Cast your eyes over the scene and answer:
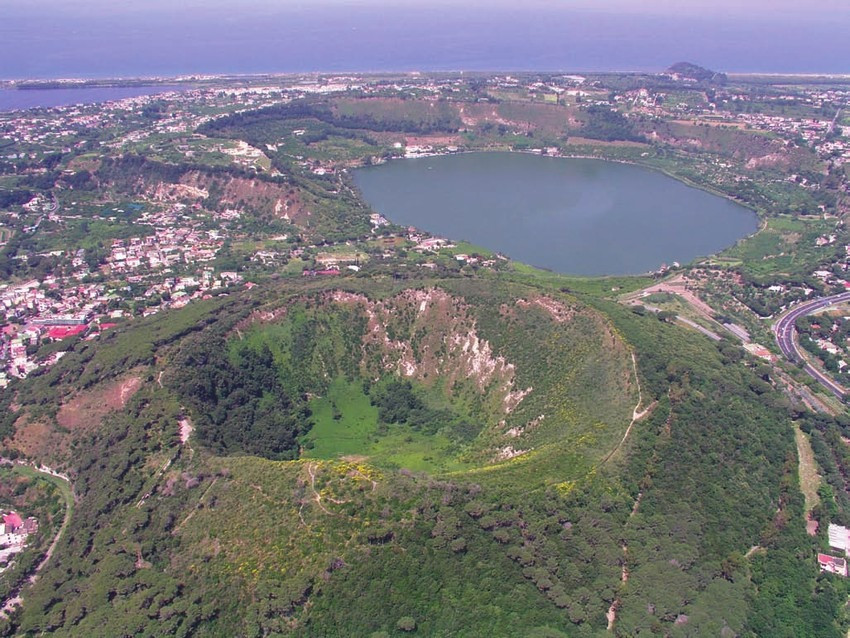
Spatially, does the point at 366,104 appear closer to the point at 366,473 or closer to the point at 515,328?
the point at 515,328

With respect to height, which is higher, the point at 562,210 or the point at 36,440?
the point at 562,210

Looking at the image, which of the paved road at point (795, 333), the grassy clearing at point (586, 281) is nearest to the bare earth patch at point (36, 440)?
the grassy clearing at point (586, 281)

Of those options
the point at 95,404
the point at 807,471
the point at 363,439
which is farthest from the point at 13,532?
the point at 807,471

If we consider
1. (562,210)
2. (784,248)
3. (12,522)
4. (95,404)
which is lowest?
(12,522)

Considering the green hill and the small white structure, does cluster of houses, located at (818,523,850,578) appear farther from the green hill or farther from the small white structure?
the green hill

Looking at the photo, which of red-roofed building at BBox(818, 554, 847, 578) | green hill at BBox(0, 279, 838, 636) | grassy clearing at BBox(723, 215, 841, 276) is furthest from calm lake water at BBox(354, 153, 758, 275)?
red-roofed building at BBox(818, 554, 847, 578)

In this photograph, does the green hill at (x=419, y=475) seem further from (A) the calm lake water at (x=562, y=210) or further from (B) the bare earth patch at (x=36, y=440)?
(A) the calm lake water at (x=562, y=210)

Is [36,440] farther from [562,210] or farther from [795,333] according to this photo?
[562,210]
